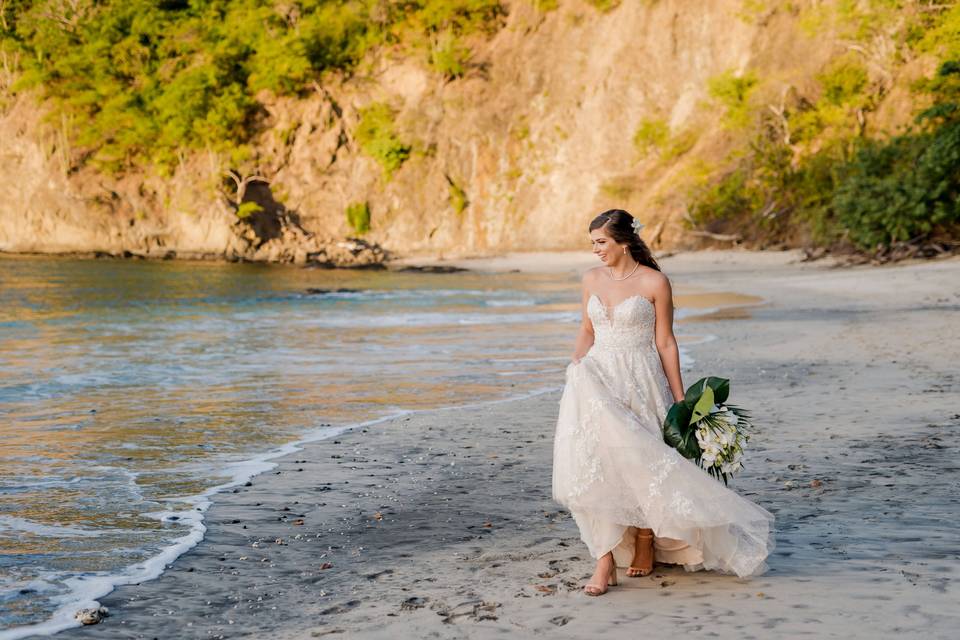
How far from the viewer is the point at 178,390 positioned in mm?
11961

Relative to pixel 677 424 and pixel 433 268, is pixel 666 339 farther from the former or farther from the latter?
pixel 433 268

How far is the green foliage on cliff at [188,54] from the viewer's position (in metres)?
63.7

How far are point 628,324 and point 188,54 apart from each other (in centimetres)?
6920

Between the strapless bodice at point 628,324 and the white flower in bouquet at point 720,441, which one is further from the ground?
the strapless bodice at point 628,324

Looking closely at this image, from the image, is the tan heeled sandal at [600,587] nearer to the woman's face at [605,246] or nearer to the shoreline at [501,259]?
the woman's face at [605,246]

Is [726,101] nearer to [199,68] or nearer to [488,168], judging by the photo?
[488,168]

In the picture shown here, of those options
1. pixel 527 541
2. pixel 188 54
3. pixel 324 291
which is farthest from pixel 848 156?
pixel 188 54

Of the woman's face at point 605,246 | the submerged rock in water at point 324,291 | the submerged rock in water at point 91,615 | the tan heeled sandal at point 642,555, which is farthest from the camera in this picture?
the submerged rock in water at point 324,291

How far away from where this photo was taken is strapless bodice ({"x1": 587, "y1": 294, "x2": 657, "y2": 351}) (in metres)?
4.73

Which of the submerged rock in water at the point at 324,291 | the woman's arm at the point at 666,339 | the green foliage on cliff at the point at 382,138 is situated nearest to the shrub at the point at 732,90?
the submerged rock in water at the point at 324,291

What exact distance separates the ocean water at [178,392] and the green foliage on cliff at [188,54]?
1422 inches

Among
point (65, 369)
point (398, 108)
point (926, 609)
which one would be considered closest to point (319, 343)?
point (65, 369)

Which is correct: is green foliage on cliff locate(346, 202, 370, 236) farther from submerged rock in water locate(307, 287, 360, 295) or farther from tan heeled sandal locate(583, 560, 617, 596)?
tan heeled sandal locate(583, 560, 617, 596)

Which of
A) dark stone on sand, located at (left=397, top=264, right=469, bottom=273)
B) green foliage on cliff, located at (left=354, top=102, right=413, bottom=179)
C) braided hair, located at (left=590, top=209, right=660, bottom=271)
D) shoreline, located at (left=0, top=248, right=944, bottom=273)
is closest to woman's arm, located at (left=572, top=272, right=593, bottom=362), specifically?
braided hair, located at (left=590, top=209, right=660, bottom=271)
